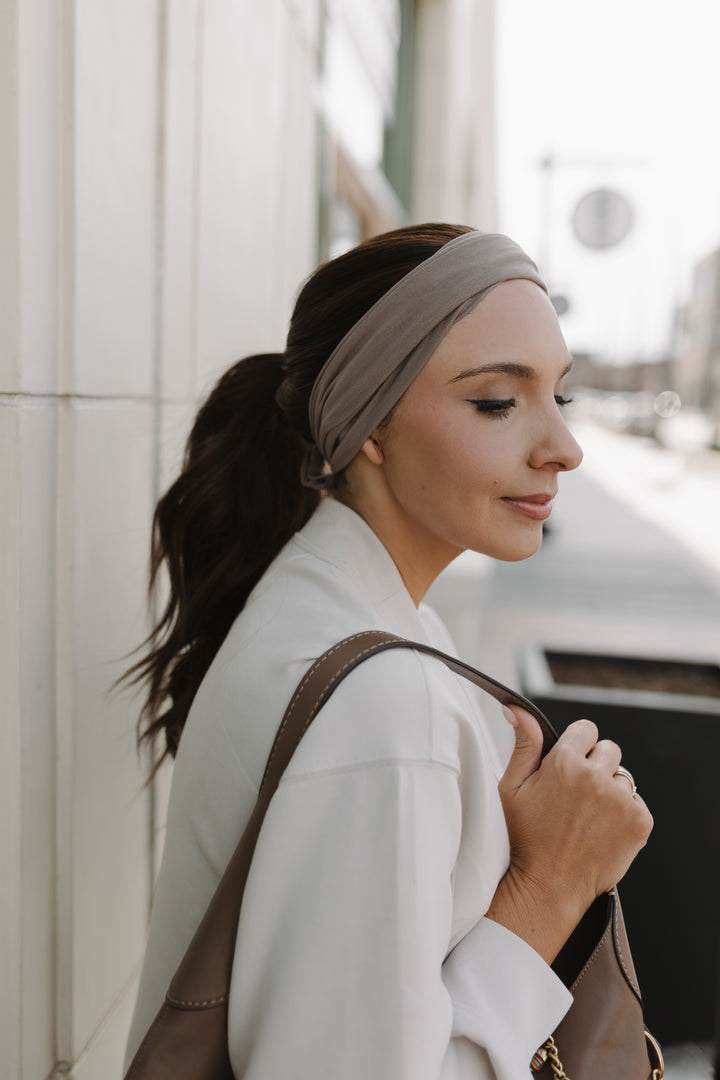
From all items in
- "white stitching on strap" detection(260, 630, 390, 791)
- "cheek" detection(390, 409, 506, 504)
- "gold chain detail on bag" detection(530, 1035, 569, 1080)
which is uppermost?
"cheek" detection(390, 409, 506, 504)

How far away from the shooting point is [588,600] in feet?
32.2

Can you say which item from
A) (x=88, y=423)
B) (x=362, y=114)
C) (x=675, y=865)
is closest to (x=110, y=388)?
(x=88, y=423)

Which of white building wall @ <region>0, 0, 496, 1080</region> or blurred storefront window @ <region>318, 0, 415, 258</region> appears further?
blurred storefront window @ <region>318, 0, 415, 258</region>

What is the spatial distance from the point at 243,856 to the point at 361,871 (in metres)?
0.17

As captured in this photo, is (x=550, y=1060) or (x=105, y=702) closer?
(x=550, y=1060)

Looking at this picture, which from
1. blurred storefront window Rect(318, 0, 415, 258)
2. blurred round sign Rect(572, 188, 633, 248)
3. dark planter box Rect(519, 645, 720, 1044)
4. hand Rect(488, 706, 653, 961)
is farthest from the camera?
blurred round sign Rect(572, 188, 633, 248)

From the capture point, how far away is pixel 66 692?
6.07 ft

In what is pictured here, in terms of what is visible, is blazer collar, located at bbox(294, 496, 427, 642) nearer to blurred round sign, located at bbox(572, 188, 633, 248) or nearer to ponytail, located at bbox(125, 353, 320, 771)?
ponytail, located at bbox(125, 353, 320, 771)

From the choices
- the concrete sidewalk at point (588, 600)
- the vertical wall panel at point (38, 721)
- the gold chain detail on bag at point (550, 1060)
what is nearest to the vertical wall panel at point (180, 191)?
the vertical wall panel at point (38, 721)

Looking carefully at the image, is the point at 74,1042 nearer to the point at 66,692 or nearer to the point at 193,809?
the point at 66,692

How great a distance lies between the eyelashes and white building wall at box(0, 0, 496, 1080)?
77cm

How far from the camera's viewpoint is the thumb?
150cm

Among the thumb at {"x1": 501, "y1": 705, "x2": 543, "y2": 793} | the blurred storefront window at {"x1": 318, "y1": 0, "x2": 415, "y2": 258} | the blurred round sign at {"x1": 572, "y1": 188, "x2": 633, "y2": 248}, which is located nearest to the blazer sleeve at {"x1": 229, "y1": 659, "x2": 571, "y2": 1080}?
the thumb at {"x1": 501, "y1": 705, "x2": 543, "y2": 793}

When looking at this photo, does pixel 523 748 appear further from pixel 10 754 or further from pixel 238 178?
pixel 238 178
